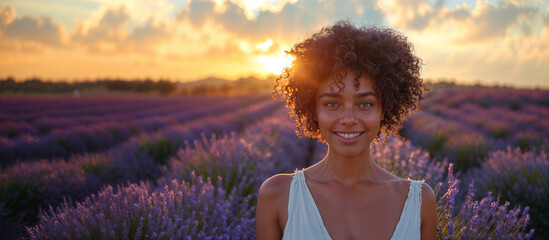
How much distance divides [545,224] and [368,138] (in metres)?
3.41

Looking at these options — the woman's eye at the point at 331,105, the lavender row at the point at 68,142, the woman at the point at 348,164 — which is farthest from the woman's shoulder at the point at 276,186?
the lavender row at the point at 68,142

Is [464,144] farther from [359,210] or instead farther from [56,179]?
[56,179]

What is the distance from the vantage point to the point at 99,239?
2.19 meters

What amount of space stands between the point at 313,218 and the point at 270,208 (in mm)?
227

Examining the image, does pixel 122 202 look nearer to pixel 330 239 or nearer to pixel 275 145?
pixel 330 239

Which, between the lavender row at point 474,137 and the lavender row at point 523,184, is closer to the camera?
the lavender row at point 523,184

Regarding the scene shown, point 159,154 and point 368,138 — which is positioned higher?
point 368,138

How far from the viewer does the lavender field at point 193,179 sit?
7.61ft

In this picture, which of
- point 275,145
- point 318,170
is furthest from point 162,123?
point 318,170

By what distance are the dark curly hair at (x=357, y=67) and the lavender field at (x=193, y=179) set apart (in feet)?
1.95

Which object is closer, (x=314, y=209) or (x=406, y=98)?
(x=314, y=209)

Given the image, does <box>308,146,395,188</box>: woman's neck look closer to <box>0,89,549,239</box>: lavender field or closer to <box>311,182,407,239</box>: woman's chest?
<box>311,182,407,239</box>: woman's chest

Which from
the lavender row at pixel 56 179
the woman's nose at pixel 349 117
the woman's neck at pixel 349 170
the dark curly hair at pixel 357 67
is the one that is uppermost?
the dark curly hair at pixel 357 67

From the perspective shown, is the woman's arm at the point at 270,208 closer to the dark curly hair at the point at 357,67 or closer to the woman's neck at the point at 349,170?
the woman's neck at the point at 349,170
